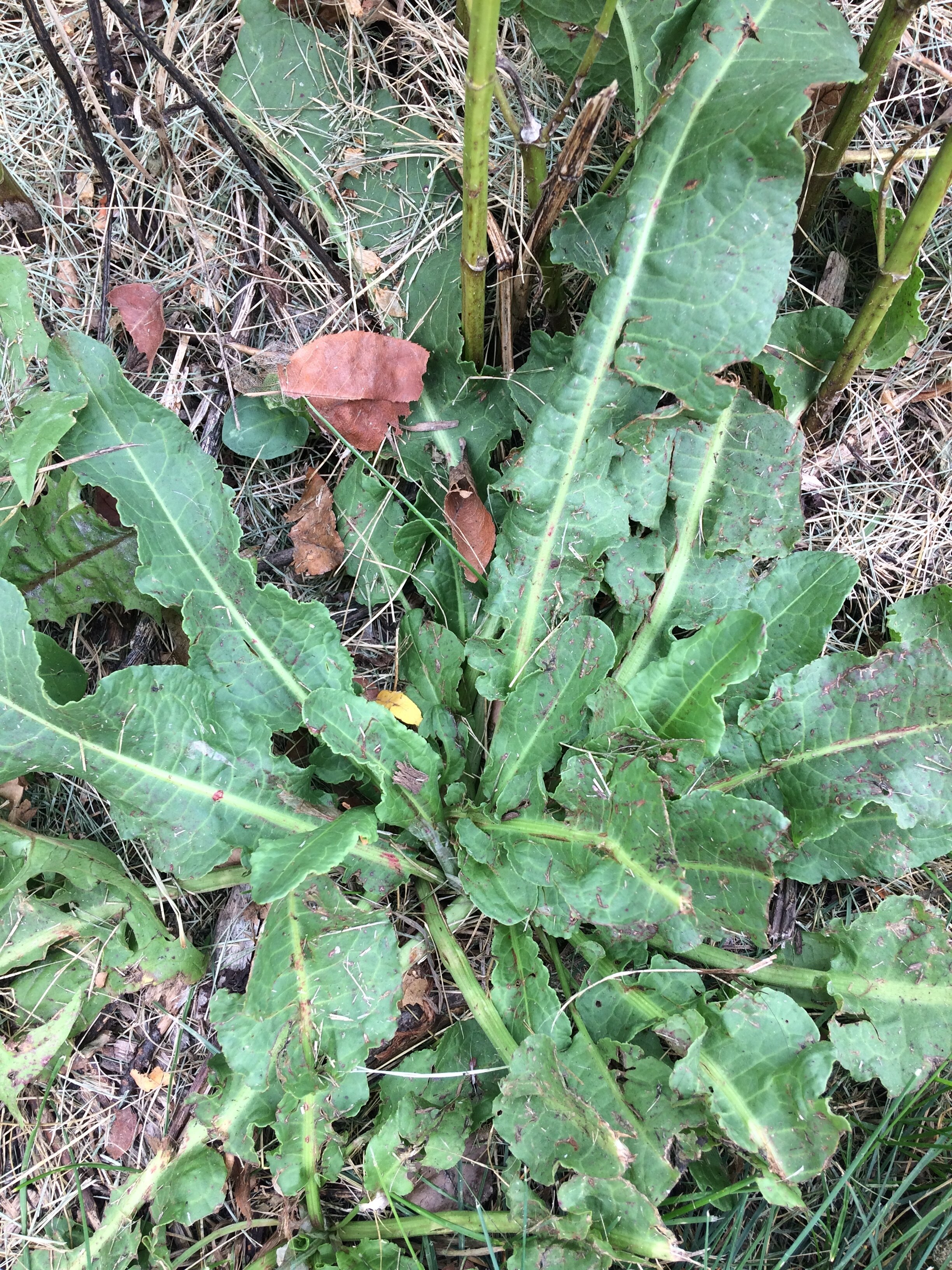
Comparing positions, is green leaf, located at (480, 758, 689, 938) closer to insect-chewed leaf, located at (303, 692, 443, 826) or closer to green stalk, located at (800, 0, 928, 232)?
insect-chewed leaf, located at (303, 692, 443, 826)

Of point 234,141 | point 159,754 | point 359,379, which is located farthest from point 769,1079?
point 234,141

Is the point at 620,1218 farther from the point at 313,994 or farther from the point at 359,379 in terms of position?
the point at 359,379

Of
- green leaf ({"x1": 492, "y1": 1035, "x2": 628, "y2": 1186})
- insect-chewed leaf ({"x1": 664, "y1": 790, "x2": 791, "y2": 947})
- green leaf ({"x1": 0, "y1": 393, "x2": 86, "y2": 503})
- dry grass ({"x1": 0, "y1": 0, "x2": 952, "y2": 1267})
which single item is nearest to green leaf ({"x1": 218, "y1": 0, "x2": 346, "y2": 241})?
dry grass ({"x1": 0, "y1": 0, "x2": 952, "y2": 1267})

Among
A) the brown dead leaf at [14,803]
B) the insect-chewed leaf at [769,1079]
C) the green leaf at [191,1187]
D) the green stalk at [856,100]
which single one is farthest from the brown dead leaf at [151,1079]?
the green stalk at [856,100]

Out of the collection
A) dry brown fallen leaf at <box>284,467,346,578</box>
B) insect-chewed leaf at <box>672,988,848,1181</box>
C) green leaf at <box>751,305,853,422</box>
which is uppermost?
green leaf at <box>751,305,853,422</box>

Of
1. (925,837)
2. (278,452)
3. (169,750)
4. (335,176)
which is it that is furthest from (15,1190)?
(335,176)

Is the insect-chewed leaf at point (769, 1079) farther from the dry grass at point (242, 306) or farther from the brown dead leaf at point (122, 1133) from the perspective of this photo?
the brown dead leaf at point (122, 1133)
